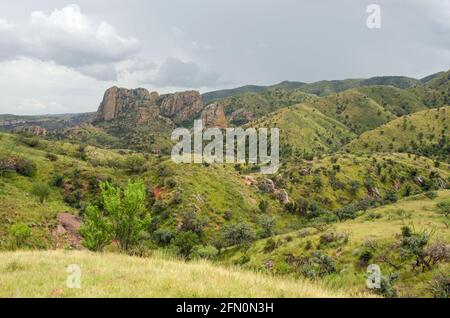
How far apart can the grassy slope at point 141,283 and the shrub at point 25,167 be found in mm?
99664

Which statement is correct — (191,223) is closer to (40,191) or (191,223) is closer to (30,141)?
(40,191)

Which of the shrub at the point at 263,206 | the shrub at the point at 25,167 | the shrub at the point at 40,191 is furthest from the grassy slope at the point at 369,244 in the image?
the shrub at the point at 25,167

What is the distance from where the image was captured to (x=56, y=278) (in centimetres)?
1161

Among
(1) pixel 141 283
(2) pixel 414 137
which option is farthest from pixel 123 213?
(2) pixel 414 137

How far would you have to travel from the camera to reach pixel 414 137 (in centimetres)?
18600

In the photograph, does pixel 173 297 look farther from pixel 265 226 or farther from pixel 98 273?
pixel 265 226

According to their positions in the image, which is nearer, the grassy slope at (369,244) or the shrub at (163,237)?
the grassy slope at (369,244)

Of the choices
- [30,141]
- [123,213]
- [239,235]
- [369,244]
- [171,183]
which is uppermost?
[30,141]

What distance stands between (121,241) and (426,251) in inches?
1133

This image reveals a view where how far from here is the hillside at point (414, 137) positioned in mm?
174875

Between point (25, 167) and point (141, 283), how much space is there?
107 meters

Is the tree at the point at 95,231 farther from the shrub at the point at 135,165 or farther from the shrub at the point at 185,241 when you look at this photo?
the shrub at the point at 135,165

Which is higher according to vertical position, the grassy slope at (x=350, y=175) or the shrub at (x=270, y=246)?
the grassy slope at (x=350, y=175)
